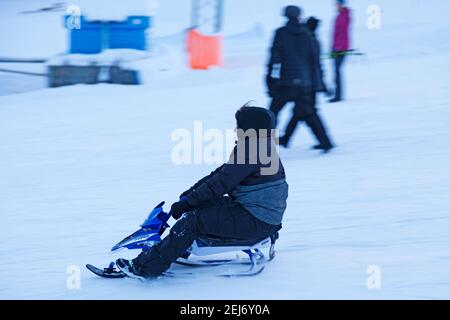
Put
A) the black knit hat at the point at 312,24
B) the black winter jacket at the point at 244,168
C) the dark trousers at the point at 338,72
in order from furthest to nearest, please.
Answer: the dark trousers at the point at 338,72
the black knit hat at the point at 312,24
the black winter jacket at the point at 244,168

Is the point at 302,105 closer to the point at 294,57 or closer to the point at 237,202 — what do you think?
the point at 294,57

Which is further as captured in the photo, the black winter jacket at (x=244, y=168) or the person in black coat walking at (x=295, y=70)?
the person in black coat walking at (x=295, y=70)

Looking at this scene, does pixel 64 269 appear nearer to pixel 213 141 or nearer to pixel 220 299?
pixel 220 299

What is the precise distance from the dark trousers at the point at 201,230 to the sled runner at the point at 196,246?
0.20ft

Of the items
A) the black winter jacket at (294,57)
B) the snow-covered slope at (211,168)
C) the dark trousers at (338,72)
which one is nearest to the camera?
the snow-covered slope at (211,168)

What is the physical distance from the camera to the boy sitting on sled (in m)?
5.03

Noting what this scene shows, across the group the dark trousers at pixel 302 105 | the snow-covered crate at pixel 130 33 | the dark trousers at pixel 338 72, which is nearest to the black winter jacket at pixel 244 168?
the dark trousers at pixel 302 105

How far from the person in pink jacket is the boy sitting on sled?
640 cm

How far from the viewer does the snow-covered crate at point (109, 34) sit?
14055 millimetres

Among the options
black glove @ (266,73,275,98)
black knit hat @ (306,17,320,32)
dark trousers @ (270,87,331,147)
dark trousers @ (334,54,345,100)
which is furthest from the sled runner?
dark trousers @ (334,54,345,100)

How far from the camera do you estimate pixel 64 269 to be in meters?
5.65

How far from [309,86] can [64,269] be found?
362 centimetres

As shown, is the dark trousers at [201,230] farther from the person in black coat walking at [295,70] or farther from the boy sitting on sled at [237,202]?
the person in black coat walking at [295,70]
